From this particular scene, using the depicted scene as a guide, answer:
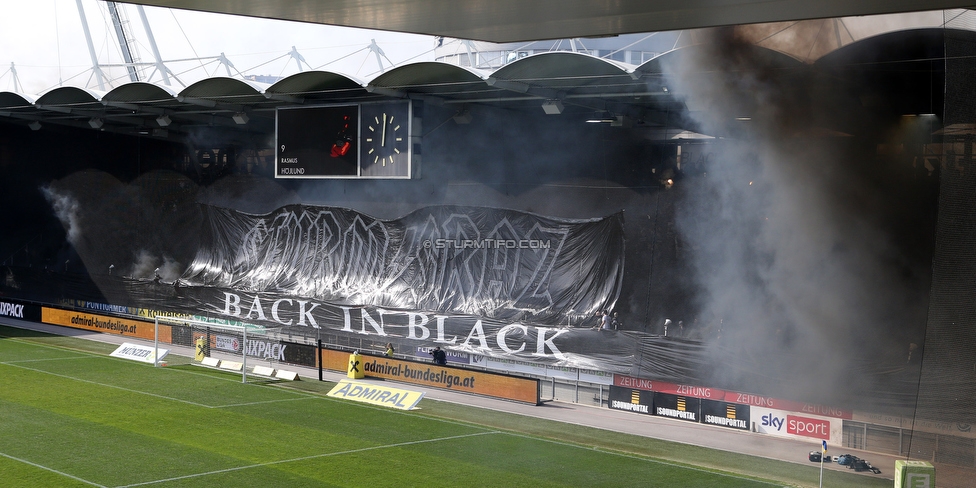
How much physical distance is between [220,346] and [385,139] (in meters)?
8.61

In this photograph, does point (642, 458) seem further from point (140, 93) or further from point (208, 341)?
point (140, 93)

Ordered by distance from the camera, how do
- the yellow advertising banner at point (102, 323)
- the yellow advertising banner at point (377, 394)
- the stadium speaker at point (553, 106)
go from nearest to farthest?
the yellow advertising banner at point (377, 394), the stadium speaker at point (553, 106), the yellow advertising banner at point (102, 323)

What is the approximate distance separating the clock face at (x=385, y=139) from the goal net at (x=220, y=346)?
19.6ft

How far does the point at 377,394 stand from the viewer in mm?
20969

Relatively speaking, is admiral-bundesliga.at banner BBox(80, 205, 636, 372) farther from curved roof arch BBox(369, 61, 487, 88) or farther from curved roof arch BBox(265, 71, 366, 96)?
curved roof arch BBox(265, 71, 366, 96)

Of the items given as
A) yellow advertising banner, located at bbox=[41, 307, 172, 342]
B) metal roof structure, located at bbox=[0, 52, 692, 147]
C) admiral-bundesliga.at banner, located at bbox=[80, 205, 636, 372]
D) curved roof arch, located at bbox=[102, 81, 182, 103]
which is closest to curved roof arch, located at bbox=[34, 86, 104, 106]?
metal roof structure, located at bbox=[0, 52, 692, 147]

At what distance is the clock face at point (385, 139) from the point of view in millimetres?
26969

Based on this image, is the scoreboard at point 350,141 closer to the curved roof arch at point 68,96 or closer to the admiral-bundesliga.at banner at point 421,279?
the admiral-bundesliga.at banner at point 421,279

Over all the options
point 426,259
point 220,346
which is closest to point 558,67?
point 426,259

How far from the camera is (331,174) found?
92.5 ft

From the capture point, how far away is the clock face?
27.0 metres

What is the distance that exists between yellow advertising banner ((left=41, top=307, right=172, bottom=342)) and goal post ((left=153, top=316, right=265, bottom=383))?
500 mm

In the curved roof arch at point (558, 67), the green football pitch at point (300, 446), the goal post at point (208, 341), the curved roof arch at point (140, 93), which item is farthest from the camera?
the curved roof arch at point (140, 93)

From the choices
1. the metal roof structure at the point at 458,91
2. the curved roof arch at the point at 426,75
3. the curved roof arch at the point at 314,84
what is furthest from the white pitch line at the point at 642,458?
the curved roof arch at the point at 314,84
